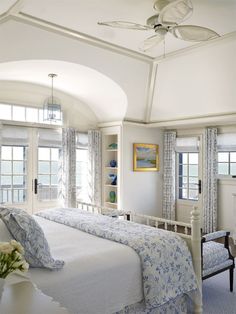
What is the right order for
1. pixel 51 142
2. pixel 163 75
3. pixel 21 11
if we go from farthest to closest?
pixel 51 142
pixel 163 75
pixel 21 11

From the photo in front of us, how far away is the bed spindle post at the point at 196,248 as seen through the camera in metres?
2.69

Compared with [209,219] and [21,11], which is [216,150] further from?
[21,11]

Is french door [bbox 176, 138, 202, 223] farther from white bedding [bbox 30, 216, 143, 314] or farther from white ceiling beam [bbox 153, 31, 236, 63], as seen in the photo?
white bedding [bbox 30, 216, 143, 314]

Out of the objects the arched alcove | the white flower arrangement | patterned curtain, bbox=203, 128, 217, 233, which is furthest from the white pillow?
patterned curtain, bbox=203, 128, 217, 233

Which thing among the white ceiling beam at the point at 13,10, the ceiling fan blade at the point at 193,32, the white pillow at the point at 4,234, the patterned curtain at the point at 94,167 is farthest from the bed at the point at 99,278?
the patterned curtain at the point at 94,167

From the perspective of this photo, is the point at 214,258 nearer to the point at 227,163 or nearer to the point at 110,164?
the point at 227,163

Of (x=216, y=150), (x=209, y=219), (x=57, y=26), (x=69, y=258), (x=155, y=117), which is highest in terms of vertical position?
(x=57, y=26)

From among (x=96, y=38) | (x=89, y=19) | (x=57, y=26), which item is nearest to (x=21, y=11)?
(x=57, y=26)

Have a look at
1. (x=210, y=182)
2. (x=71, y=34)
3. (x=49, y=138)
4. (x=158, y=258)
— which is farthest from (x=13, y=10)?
(x=210, y=182)

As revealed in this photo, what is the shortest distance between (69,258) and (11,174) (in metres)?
3.16

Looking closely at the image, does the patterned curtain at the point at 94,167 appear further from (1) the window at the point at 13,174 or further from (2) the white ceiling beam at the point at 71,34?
(2) the white ceiling beam at the point at 71,34

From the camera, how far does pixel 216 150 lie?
581cm

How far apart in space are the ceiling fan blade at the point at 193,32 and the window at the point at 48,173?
328 centimetres

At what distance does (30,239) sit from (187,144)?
15.8 ft
